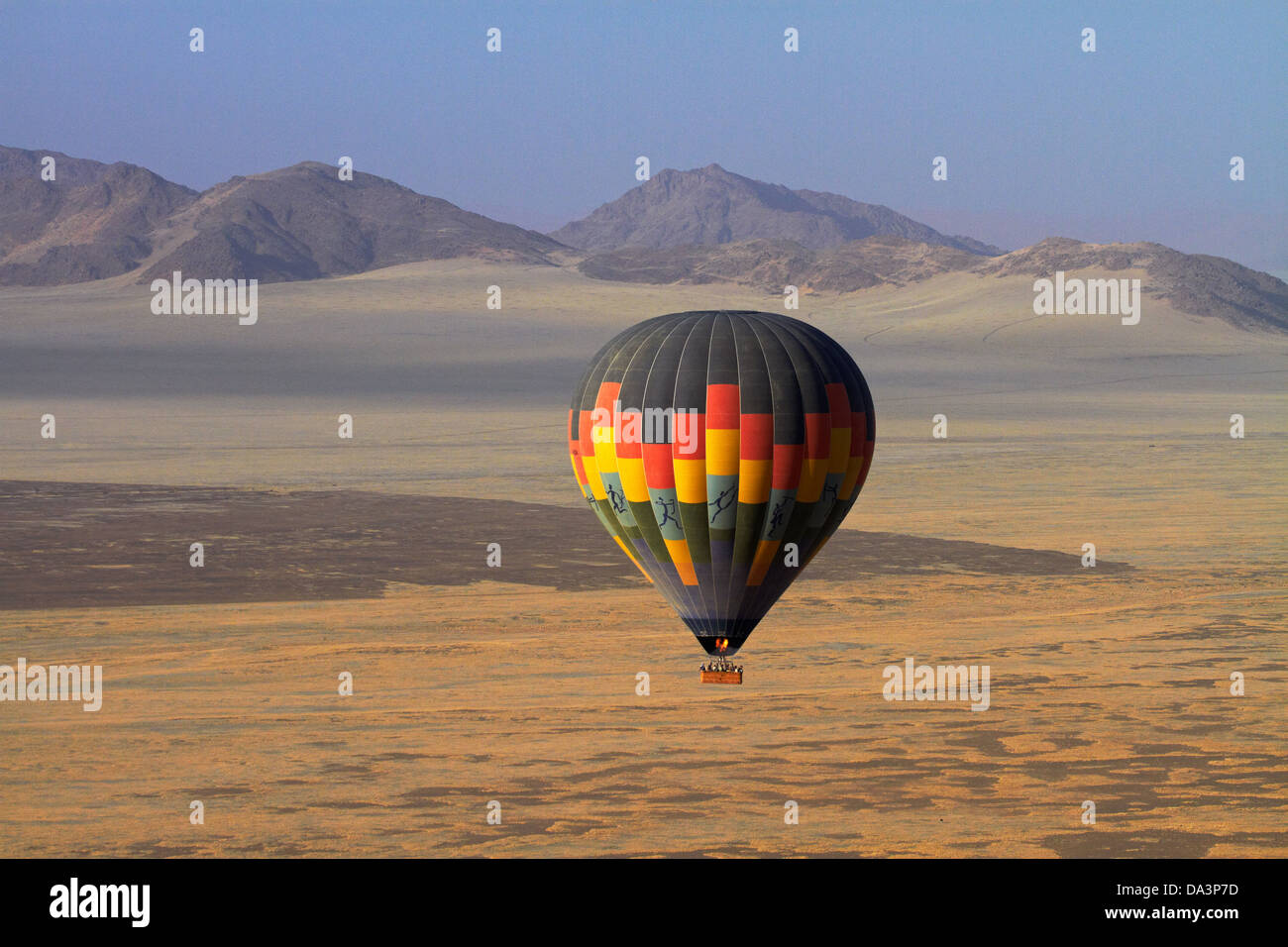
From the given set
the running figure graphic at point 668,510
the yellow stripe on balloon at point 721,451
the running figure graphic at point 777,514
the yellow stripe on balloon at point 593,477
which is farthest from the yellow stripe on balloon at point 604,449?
the running figure graphic at point 777,514

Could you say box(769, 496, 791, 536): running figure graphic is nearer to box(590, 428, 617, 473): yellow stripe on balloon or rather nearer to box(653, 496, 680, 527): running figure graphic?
box(653, 496, 680, 527): running figure graphic

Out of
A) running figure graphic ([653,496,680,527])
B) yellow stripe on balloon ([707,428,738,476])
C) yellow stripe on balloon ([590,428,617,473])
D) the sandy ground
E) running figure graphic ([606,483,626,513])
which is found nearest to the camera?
the sandy ground

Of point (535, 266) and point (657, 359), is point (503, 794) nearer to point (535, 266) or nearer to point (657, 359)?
point (657, 359)

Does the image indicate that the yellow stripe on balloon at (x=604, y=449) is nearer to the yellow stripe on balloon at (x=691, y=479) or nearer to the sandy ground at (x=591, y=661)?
the yellow stripe on balloon at (x=691, y=479)

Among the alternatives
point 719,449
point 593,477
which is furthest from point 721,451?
point 593,477

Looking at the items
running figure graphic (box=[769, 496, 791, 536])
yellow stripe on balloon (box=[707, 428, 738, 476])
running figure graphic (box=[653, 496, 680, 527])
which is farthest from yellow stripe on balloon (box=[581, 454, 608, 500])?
running figure graphic (box=[769, 496, 791, 536])

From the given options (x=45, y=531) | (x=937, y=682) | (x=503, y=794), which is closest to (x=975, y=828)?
(x=503, y=794)

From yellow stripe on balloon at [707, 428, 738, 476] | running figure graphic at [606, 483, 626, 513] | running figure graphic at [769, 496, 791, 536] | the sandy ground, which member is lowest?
the sandy ground
